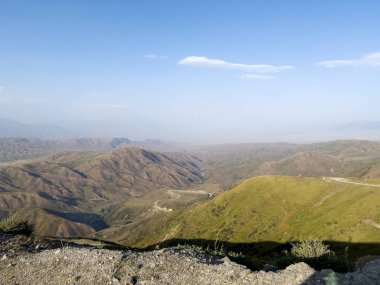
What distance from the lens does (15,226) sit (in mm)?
40500

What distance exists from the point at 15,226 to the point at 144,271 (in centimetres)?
2425

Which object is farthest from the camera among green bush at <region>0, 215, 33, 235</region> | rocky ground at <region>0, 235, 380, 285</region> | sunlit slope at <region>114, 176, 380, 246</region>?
sunlit slope at <region>114, 176, 380, 246</region>

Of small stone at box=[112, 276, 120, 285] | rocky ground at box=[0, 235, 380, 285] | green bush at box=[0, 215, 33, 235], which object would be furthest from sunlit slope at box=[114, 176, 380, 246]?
small stone at box=[112, 276, 120, 285]

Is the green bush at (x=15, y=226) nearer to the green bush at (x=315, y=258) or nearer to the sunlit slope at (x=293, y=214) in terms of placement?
the green bush at (x=315, y=258)

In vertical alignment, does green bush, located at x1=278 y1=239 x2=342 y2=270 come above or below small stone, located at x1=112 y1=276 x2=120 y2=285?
below

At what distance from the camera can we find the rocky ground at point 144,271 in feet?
68.8

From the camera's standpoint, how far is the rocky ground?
20984mm

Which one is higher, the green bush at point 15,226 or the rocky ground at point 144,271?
the rocky ground at point 144,271

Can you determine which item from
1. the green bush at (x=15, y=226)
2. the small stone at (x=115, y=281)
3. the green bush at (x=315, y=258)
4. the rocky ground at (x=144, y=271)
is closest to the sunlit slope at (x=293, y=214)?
the green bush at (x=315, y=258)

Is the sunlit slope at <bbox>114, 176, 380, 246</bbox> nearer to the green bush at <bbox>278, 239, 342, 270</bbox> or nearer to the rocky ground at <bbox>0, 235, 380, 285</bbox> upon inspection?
the green bush at <bbox>278, 239, 342, 270</bbox>

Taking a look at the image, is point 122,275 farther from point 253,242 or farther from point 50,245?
point 253,242

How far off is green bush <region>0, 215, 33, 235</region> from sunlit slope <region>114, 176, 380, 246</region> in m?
97.4

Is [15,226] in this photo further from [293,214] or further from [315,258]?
[293,214]

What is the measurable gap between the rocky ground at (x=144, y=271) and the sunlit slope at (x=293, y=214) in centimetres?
9701
